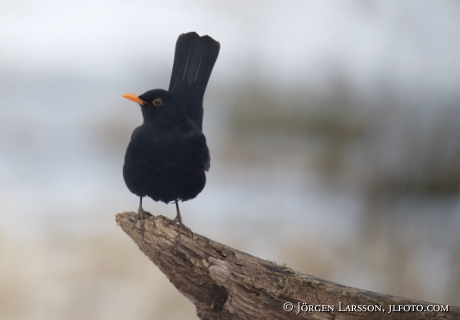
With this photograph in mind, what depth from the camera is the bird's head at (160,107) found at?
2.88 metres

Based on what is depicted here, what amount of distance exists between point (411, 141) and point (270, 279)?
209 centimetres

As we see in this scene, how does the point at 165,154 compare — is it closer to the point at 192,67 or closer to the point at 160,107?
the point at 160,107

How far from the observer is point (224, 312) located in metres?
2.53

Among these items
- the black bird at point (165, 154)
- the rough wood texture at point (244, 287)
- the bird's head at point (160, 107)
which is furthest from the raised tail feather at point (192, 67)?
the rough wood texture at point (244, 287)

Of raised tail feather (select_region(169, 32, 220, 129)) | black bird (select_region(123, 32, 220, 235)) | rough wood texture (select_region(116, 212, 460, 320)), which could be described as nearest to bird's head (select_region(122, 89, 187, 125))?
black bird (select_region(123, 32, 220, 235))

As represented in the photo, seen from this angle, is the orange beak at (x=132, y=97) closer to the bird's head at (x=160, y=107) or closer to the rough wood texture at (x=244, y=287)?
the bird's head at (x=160, y=107)

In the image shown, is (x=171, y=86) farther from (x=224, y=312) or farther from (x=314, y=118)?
(x=314, y=118)

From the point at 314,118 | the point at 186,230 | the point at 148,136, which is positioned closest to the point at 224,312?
the point at 186,230

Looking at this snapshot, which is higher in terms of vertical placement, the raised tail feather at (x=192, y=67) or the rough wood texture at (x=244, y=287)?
the raised tail feather at (x=192, y=67)

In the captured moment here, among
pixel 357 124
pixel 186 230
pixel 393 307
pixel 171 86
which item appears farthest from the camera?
pixel 357 124

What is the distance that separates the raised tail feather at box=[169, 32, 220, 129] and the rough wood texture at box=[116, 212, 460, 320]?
2.71 ft

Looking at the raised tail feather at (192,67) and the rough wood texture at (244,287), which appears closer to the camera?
the rough wood texture at (244,287)

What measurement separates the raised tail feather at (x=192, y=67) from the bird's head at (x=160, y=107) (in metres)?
0.25

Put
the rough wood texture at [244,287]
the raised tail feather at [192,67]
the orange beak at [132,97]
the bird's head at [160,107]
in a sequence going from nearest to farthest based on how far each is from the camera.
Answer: the rough wood texture at [244,287] → the orange beak at [132,97] → the bird's head at [160,107] → the raised tail feather at [192,67]
